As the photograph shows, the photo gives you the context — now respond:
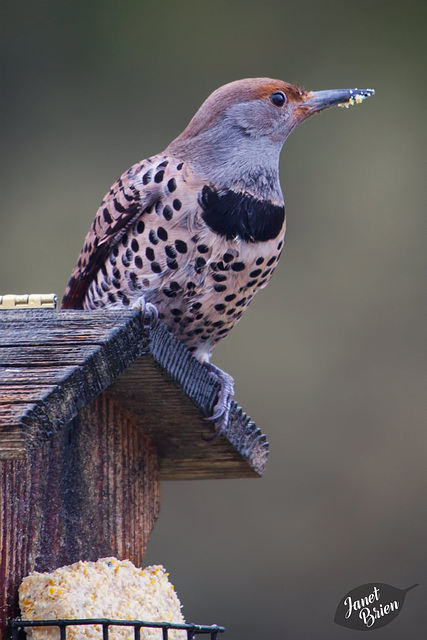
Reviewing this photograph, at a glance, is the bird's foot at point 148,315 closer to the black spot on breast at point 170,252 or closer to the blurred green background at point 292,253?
the black spot on breast at point 170,252

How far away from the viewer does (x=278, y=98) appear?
245 centimetres

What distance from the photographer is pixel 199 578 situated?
4.21 metres

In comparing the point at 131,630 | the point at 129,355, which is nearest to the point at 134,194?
the point at 129,355

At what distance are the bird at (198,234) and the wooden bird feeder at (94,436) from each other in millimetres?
136

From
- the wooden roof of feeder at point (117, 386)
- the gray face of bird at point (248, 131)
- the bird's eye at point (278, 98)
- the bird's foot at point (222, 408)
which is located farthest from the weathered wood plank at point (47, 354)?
the bird's eye at point (278, 98)

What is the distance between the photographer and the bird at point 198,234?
2.08 meters

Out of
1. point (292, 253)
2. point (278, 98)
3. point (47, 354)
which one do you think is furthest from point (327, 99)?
point (292, 253)

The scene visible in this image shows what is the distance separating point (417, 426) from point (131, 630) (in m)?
2.74

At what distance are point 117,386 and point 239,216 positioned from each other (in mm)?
396

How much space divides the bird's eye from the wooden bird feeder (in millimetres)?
673

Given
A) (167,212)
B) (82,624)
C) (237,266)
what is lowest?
(82,624)

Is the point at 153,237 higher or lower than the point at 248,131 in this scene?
lower

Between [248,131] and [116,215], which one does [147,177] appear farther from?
[248,131]

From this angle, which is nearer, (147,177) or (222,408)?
(222,408)
